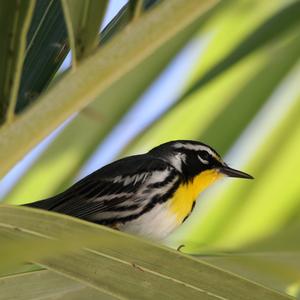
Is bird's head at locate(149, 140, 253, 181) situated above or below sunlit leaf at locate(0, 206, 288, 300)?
above

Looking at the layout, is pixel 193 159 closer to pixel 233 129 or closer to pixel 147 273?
pixel 233 129

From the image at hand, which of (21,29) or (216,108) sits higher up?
(216,108)

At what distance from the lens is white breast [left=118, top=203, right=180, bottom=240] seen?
178 cm

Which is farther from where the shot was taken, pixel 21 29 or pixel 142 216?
pixel 142 216

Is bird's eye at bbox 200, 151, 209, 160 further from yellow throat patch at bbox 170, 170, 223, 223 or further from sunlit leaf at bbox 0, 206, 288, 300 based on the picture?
sunlit leaf at bbox 0, 206, 288, 300

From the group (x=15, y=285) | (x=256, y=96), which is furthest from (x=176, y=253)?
(x=256, y=96)

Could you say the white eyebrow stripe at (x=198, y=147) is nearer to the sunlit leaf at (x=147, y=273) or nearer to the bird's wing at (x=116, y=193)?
the bird's wing at (x=116, y=193)

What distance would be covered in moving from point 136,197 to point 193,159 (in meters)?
0.27

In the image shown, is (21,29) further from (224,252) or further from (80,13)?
(224,252)

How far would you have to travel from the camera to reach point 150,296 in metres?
0.74

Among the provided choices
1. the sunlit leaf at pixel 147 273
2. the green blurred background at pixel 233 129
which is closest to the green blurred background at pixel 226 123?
the green blurred background at pixel 233 129

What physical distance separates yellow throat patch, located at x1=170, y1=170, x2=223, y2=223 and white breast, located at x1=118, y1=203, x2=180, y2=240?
21 millimetres

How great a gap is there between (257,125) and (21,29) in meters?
0.98

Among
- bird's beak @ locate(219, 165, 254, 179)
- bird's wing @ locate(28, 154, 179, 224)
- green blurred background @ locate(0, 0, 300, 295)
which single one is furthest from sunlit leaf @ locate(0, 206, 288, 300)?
bird's wing @ locate(28, 154, 179, 224)
